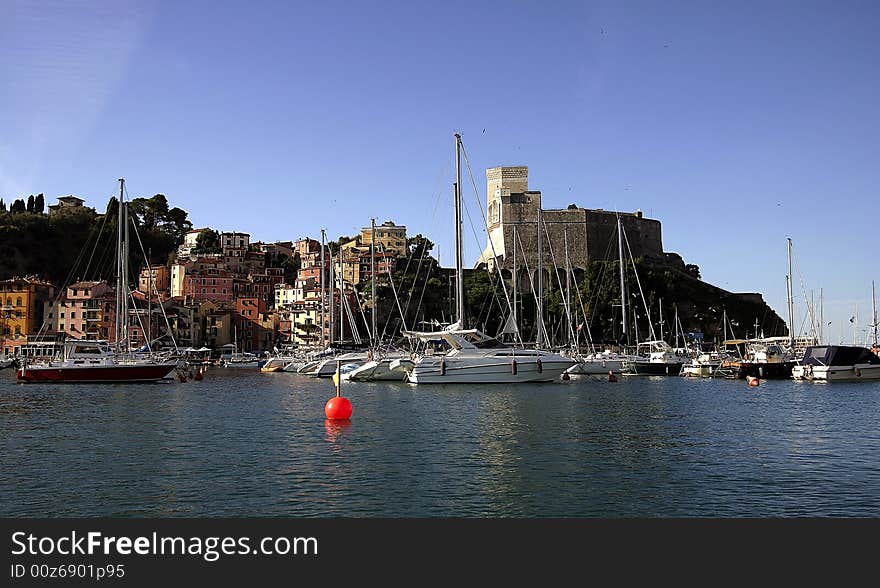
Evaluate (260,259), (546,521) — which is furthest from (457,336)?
(260,259)

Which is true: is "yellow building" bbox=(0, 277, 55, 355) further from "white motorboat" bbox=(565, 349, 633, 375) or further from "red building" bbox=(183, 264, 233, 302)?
"white motorboat" bbox=(565, 349, 633, 375)

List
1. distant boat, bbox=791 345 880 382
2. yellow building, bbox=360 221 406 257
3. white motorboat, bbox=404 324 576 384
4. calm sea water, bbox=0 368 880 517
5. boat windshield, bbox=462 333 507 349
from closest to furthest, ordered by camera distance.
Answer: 1. calm sea water, bbox=0 368 880 517
2. white motorboat, bbox=404 324 576 384
3. boat windshield, bbox=462 333 507 349
4. distant boat, bbox=791 345 880 382
5. yellow building, bbox=360 221 406 257

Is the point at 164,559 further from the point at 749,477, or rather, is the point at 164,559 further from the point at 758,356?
the point at 758,356

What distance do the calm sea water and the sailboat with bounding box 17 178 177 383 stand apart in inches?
422

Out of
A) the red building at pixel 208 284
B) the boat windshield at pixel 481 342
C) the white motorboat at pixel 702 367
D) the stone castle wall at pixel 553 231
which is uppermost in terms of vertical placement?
the stone castle wall at pixel 553 231

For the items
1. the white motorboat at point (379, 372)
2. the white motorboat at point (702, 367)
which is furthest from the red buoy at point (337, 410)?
the white motorboat at point (702, 367)

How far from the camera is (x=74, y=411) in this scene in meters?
29.0

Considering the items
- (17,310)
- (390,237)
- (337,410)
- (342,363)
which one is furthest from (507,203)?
(337,410)

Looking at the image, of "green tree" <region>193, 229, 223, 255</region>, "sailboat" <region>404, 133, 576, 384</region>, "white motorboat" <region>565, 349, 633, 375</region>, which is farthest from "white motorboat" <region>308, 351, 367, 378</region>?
"green tree" <region>193, 229, 223, 255</region>

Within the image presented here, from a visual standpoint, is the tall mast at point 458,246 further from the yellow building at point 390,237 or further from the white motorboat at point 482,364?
the yellow building at point 390,237

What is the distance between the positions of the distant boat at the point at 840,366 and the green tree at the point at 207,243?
306 feet

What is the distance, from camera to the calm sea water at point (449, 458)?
13438 mm

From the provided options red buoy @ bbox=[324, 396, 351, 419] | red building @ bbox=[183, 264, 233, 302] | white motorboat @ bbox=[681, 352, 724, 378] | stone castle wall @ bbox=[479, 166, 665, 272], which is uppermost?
stone castle wall @ bbox=[479, 166, 665, 272]

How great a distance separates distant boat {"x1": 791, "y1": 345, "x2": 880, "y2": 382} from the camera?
141 ft
